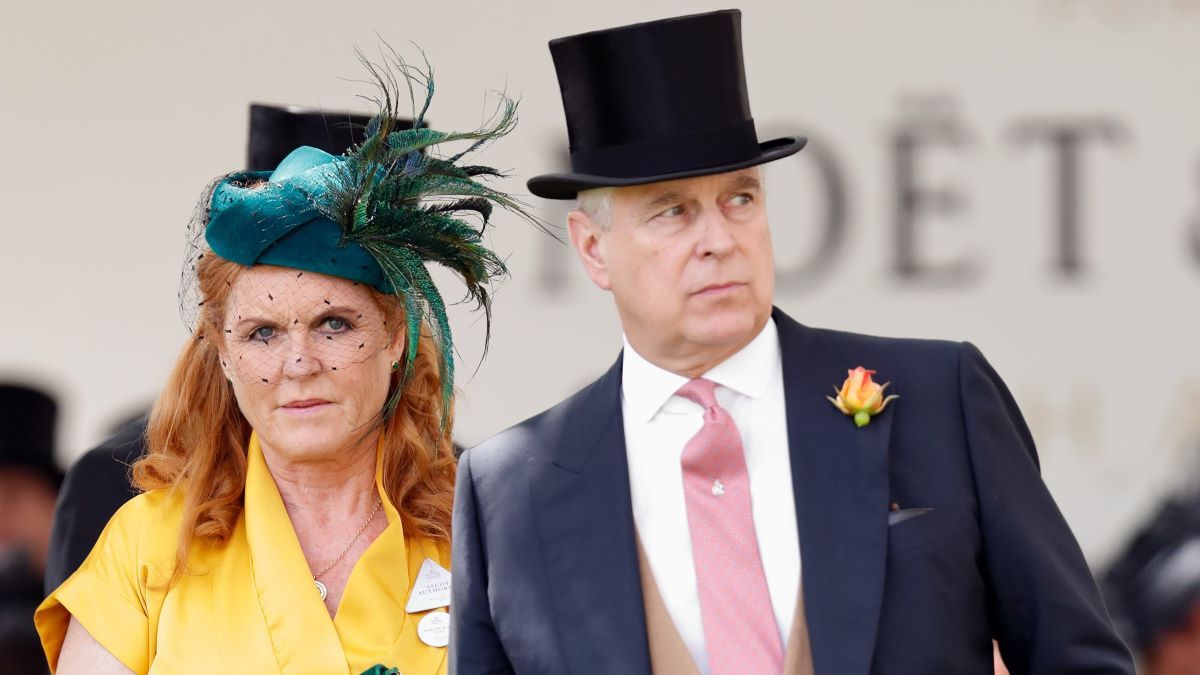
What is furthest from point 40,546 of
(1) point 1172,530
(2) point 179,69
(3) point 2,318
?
(1) point 1172,530

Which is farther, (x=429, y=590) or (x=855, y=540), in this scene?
(x=429, y=590)

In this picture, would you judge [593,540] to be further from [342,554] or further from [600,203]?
[342,554]

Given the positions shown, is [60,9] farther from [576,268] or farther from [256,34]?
[576,268]

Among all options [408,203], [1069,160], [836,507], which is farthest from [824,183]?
[836,507]

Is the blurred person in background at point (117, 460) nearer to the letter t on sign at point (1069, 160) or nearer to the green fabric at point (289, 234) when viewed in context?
the green fabric at point (289, 234)

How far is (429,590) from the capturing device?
11.2 ft

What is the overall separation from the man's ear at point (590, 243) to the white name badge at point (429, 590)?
2.38 feet

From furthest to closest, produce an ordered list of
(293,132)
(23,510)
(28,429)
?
(23,510) → (28,429) → (293,132)

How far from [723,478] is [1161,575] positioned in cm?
273

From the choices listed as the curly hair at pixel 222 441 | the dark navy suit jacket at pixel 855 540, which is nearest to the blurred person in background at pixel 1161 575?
the curly hair at pixel 222 441

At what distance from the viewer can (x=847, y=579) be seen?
2.68m

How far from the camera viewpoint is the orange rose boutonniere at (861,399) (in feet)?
9.11

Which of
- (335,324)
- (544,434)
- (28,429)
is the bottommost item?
(28,429)

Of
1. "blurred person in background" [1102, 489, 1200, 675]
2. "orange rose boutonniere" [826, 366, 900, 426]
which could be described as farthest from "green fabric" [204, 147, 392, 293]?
"blurred person in background" [1102, 489, 1200, 675]
